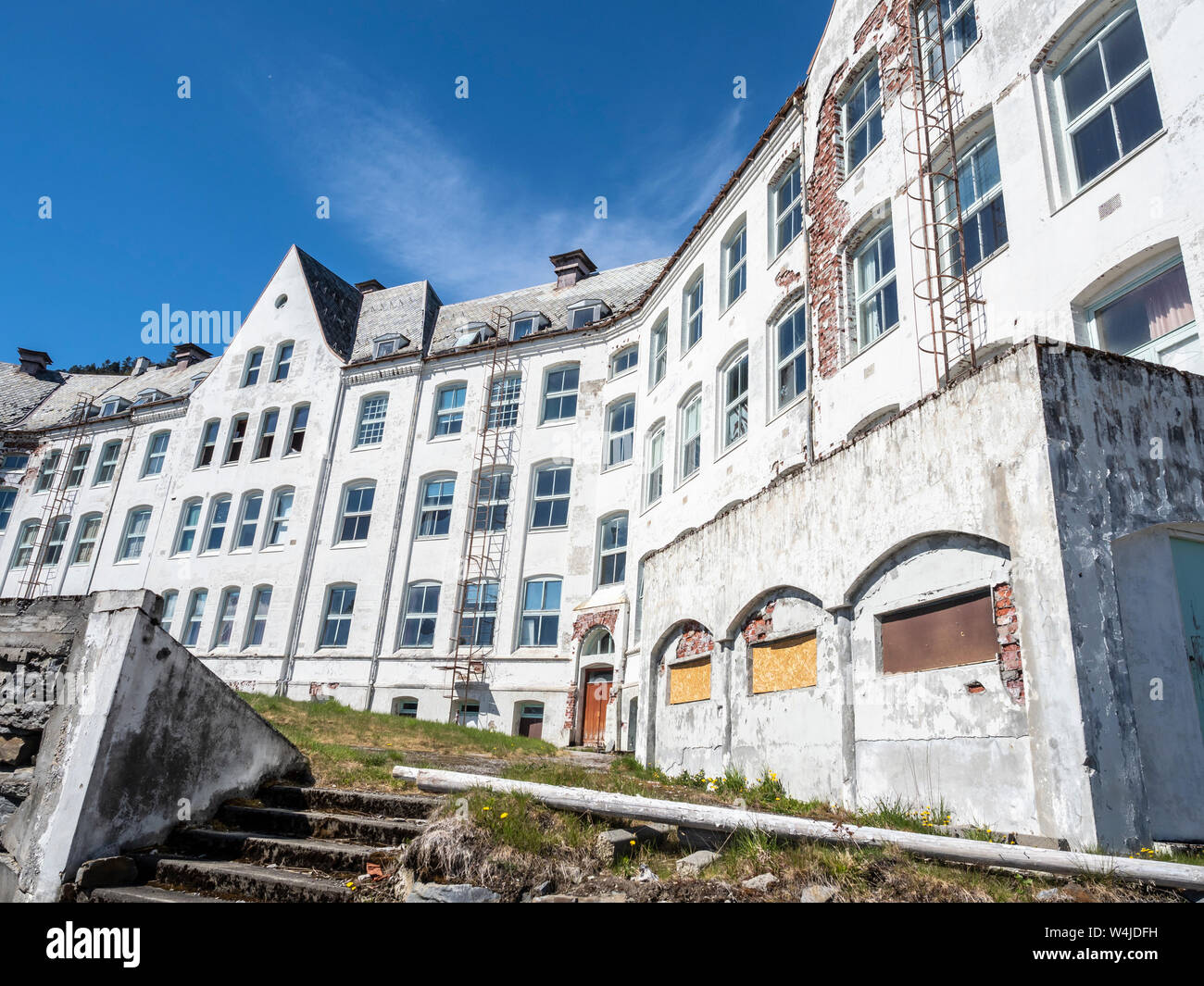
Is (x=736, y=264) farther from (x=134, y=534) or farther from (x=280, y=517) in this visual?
(x=134, y=534)

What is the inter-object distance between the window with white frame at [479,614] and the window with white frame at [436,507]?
2.64 meters

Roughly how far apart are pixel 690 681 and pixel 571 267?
2285cm

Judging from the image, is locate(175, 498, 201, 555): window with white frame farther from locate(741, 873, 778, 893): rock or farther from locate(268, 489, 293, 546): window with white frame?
locate(741, 873, 778, 893): rock

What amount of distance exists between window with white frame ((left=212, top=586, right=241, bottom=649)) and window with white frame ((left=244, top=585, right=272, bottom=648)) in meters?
0.66

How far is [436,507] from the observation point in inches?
1078

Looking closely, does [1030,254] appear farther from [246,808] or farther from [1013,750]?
[246,808]

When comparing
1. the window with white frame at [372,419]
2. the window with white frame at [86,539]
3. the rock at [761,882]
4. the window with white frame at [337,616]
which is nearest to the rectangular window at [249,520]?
the window with white frame at [337,616]

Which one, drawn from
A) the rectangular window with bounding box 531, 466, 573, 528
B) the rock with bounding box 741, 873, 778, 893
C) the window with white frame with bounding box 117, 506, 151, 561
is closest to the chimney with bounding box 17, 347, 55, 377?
the window with white frame with bounding box 117, 506, 151, 561

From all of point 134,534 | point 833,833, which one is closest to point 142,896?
point 833,833

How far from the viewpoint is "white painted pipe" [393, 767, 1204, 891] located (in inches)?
192

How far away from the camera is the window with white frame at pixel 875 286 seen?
548 inches

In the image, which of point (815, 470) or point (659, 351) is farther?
point (659, 351)

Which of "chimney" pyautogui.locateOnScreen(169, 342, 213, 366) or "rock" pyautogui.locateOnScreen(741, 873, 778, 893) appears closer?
"rock" pyautogui.locateOnScreen(741, 873, 778, 893)
